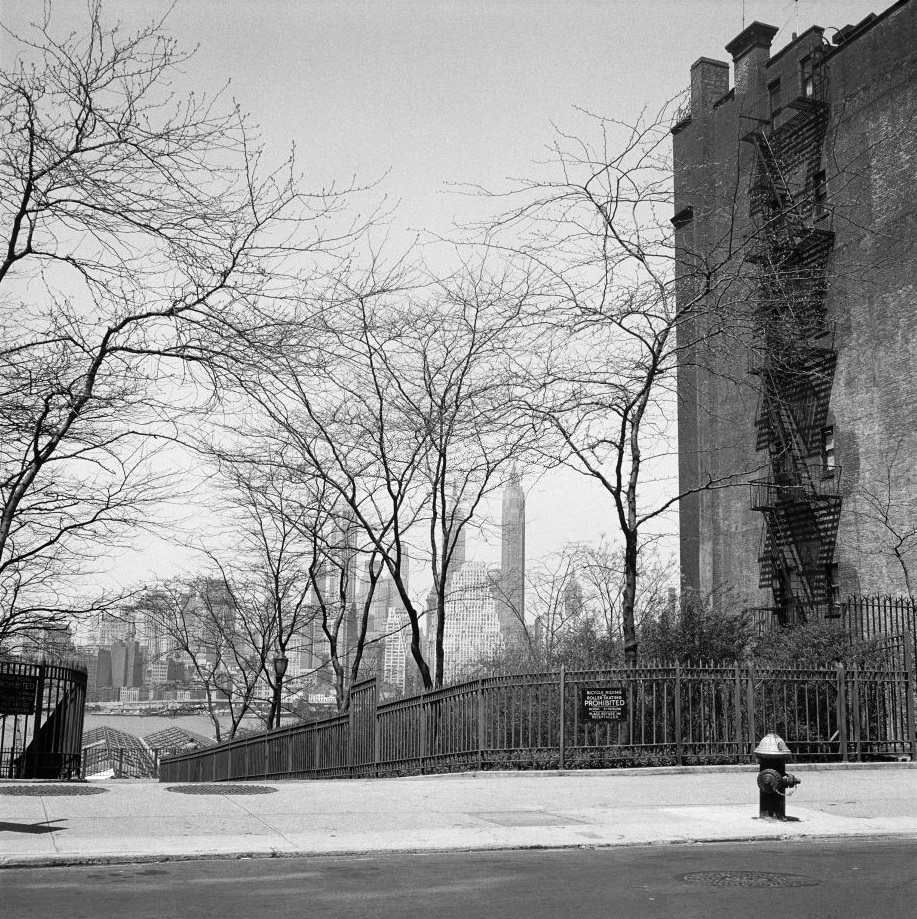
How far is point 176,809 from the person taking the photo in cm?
1109

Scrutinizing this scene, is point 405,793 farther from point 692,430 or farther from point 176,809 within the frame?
point 692,430

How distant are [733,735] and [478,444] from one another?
8201 millimetres

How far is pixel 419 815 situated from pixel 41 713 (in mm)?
10958

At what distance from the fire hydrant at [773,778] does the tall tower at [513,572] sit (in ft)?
42.5

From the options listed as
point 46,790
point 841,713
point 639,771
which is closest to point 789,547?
point 841,713

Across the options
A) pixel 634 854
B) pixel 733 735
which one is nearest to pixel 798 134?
pixel 733 735

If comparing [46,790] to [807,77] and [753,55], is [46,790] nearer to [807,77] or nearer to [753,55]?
[807,77]

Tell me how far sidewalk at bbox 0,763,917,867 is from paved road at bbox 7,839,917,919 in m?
0.57

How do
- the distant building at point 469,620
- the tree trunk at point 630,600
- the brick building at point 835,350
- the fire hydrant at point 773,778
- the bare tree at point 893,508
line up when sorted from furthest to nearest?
the brick building at point 835,350, the distant building at point 469,620, the bare tree at point 893,508, the tree trunk at point 630,600, the fire hydrant at point 773,778

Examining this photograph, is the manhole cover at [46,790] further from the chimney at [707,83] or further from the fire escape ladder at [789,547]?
the chimney at [707,83]

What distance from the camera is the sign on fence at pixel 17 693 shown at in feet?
56.0

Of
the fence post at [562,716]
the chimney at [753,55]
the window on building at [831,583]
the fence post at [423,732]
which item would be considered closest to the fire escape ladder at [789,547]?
the window on building at [831,583]

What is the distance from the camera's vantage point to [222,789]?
1363 cm

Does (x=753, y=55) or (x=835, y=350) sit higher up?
(x=753, y=55)
